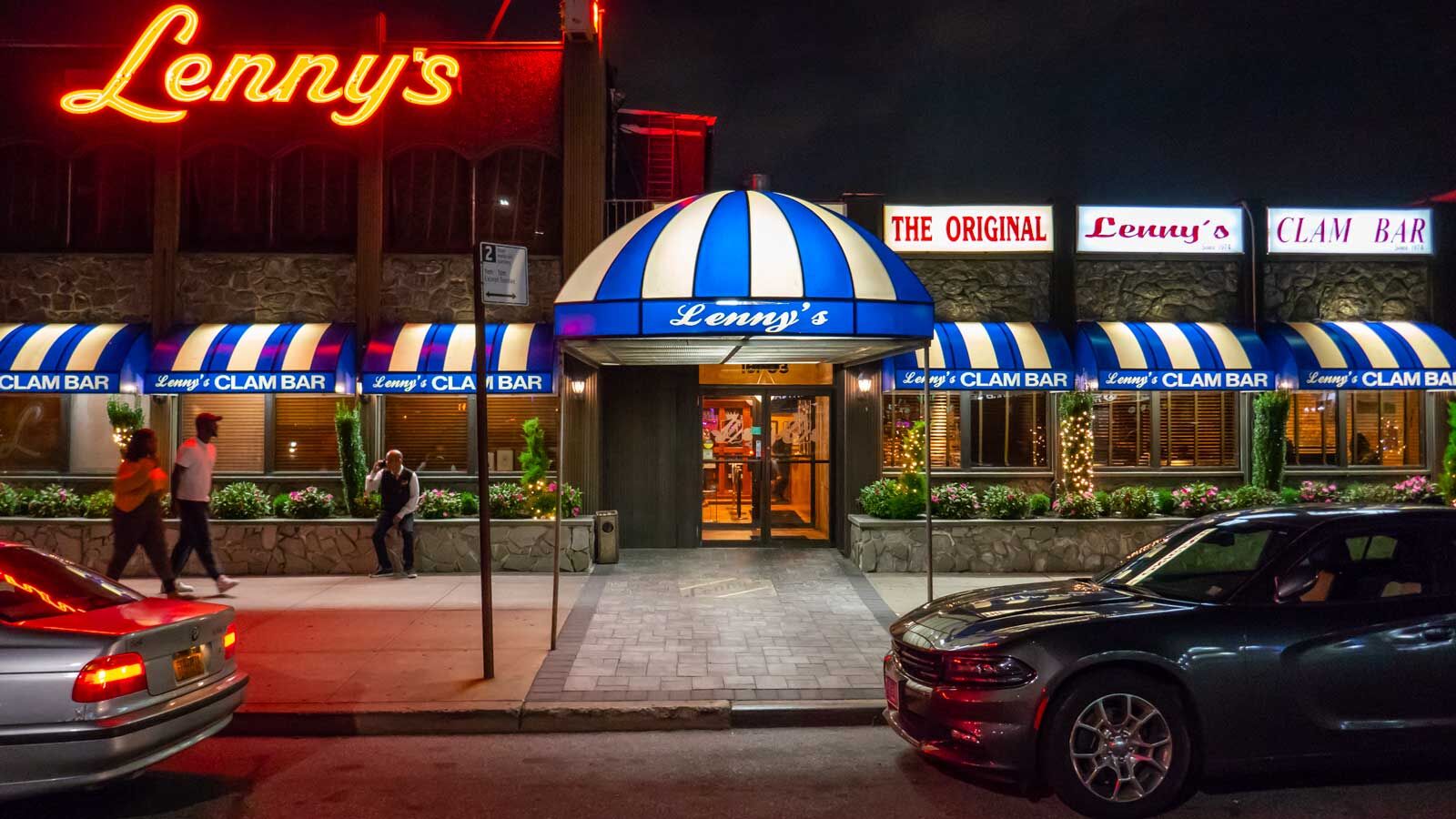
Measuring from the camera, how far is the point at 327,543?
12.4 meters

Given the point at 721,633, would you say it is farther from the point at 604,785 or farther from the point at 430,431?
the point at 430,431

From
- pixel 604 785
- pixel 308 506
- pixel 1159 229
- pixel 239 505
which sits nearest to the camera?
pixel 604 785

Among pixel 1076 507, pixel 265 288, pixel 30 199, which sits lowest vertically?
pixel 1076 507

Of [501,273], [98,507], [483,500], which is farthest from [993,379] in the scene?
[98,507]

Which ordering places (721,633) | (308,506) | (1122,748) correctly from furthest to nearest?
(308,506)
(721,633)
(1122,748)

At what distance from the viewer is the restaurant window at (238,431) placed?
1425cm

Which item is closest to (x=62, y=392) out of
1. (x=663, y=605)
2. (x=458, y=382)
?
(x=458, y=382)

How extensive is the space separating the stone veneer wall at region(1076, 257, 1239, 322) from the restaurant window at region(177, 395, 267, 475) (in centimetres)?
1247

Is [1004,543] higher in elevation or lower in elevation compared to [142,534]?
lower

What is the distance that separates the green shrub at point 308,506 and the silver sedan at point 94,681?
23.3 feet

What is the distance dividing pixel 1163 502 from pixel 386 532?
34.1 feet

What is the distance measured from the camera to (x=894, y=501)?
502 inches

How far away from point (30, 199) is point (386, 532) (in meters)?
7.90

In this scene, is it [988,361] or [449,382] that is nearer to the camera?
[449,382]
